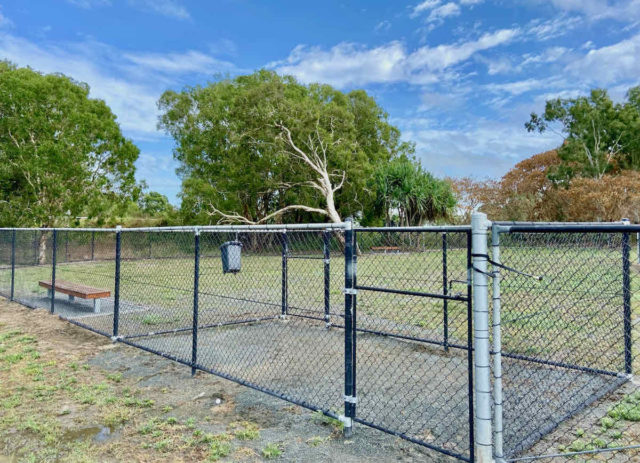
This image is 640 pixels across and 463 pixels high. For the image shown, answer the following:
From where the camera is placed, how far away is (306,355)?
17.7 ft

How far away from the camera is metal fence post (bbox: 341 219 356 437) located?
10.2ft

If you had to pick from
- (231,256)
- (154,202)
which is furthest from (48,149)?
(154,202)

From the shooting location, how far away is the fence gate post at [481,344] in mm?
2285

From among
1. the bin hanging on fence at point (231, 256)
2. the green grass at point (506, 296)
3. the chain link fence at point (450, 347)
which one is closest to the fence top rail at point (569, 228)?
the chain link fence at point (450, 347)

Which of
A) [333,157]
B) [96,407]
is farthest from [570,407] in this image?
[333,157]

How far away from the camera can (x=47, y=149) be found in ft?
65.4

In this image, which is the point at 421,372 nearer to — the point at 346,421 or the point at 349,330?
the point at 346,421

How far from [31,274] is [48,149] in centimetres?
866

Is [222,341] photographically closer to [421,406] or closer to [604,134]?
[421,406]

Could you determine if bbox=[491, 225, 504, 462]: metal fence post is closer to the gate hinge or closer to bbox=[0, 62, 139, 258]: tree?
the gate hinge

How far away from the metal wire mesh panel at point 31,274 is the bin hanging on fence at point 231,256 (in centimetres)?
503

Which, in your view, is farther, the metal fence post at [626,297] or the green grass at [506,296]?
the green grass at [506,296]

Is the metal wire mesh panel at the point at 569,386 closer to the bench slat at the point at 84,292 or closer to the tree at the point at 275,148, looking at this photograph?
the bench slat at the point at 84,292

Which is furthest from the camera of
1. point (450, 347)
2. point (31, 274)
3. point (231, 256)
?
point (31, 274)
